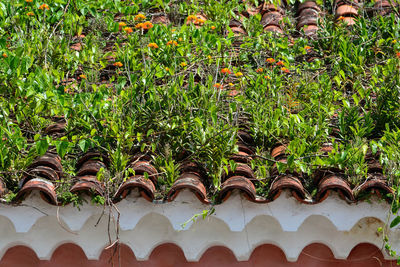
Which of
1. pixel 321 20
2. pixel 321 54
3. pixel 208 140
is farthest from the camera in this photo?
pixel 321 20

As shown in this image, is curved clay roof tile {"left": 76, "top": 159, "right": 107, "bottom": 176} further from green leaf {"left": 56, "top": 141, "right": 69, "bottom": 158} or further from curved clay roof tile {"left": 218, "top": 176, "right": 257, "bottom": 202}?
curved clay roof tile {"left": 218, "top": 176, "right": 257, "bottom": 202}

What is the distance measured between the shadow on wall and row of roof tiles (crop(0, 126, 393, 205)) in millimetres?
490

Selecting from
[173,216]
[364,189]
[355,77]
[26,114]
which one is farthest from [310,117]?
[26,114]

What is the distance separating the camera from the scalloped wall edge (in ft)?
15.2

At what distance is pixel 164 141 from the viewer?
5258mm

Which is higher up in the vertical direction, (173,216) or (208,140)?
(208,140)

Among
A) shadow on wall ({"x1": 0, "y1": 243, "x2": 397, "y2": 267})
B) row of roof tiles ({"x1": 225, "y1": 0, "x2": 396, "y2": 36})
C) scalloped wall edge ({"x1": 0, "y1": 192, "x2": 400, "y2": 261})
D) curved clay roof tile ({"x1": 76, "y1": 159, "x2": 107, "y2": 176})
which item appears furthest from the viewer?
row of roof tiles ({"x1": 225, "y1": 0, "x2": 396, "y2": 36})

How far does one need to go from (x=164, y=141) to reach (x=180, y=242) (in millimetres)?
774

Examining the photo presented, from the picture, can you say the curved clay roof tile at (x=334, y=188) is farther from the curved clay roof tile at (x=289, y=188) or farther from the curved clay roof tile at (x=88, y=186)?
the curved clay roof tile at (x=88, y=186)

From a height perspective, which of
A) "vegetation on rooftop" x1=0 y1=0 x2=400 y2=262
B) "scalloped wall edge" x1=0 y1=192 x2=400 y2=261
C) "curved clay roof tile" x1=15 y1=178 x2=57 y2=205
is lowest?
"scalloped wall edge" x1=0 y1=192 x2=400 y2=261

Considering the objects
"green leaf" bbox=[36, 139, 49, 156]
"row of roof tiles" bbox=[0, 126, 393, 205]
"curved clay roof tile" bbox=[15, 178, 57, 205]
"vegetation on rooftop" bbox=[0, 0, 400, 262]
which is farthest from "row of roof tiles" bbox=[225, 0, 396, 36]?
"curved clay roof tile" bbox=[15, 178, 57, 205]

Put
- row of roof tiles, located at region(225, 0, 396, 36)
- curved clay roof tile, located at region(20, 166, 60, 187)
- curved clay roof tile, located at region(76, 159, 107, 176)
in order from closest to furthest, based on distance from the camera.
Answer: curved clay roof tile, located at region(20, 166, 60, 187) < curved clay roof tile, located at region(76, 159, 107, 176) < row of roof tiles, located at region(225, 0, 396, 36)

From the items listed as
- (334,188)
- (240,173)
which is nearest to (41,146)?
(240,173)

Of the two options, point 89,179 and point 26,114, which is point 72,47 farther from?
point 89,179
